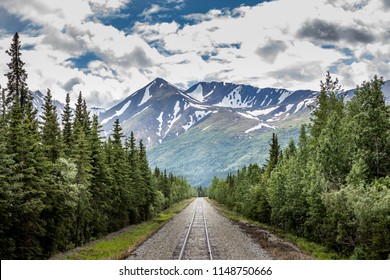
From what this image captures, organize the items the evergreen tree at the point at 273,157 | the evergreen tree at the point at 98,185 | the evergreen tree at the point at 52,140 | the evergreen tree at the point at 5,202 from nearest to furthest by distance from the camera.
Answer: the evergreen tree at the point at 5,202 < the evergreen tree at the point at 52,140 < the evergreen tree at the point at 98,185 < the evergreen tree at the point at 273,157

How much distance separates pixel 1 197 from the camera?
2345 centimetres

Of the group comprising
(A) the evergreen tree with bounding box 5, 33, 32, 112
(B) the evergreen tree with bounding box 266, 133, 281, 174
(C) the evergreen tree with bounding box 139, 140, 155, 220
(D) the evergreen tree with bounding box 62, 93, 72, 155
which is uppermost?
(A) the evergreen tree with bounding box 5, 33, 32, 112

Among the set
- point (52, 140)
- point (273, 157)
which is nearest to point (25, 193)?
point (52, 140)

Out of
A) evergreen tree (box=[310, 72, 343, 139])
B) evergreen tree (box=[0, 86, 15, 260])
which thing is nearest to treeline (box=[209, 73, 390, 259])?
evergreen tree (box=[310, 72, 343, 139])

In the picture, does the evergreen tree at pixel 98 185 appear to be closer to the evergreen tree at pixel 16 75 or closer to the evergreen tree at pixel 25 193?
the evergreen tree at pixel 16 75

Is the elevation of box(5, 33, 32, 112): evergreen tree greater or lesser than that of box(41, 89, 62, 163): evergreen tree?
greater

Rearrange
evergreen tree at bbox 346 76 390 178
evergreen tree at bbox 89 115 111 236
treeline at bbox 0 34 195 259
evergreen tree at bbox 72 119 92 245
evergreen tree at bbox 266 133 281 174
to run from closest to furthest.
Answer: treeline at bbox 0 34 195 259 < evergreen tree at bbox 346 76 390 178 < evergreen tree at bbox 72 119 92 245 < evergreen tree at bbox 89 115 111 236 < evergreen tree at bbox 266 133 281 174

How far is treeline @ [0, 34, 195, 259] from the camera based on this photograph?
2483cm

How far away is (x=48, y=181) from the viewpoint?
30000mm

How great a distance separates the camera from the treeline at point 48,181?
24828 mm

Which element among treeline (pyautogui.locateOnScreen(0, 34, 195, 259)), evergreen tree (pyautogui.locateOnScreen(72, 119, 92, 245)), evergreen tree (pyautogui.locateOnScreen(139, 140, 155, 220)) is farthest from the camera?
evergreen tree (pyautogui.locateOnScreen(139, 140, 155, 220))

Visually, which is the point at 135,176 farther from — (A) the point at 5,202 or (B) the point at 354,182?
(B) the point at 354,182

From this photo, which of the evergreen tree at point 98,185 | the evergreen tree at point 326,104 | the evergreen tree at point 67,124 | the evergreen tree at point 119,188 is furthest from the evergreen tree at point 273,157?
the evergreen tree at point 67,124

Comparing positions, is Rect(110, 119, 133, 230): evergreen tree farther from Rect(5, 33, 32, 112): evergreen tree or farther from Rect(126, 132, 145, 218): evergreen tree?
Rect(5, 33, 32, 112): evergreen tree
